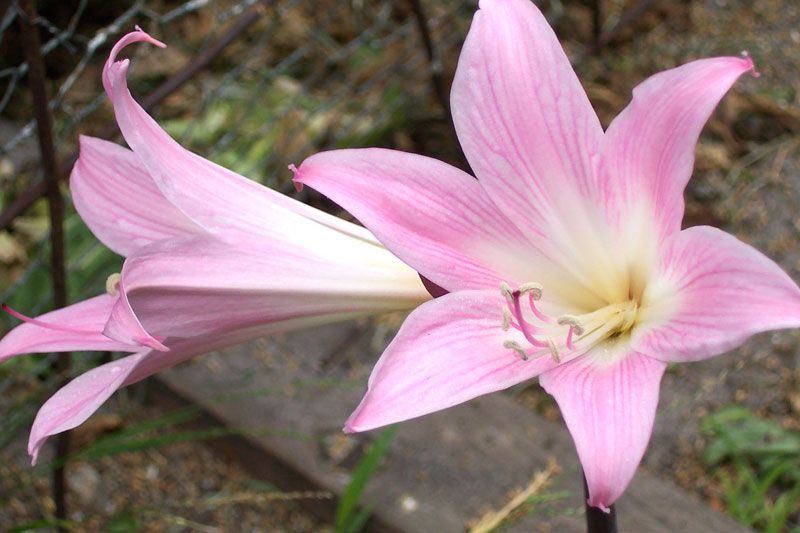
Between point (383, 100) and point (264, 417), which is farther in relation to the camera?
point (383, 100)

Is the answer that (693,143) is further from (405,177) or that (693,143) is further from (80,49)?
(80,49)

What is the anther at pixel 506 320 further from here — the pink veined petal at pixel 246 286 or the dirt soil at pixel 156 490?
the dirt soil at pixel 156 490

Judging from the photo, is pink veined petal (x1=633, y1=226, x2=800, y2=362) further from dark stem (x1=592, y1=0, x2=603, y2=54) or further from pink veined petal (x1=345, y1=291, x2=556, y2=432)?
dark stem (x1=592, y1=0, x2=603, y2=54)

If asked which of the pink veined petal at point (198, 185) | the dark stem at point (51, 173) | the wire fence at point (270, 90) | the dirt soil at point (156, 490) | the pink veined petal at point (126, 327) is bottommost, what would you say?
the dirt soil at point (156, 490)

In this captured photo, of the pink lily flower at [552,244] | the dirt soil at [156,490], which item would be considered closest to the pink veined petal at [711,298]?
the pink lily flower at [552,244]

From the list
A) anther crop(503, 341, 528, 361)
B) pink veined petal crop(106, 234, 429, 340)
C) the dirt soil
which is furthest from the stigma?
the dirt soil

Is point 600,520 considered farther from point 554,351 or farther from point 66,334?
point 66,334

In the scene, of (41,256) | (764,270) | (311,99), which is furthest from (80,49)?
(764,270)
